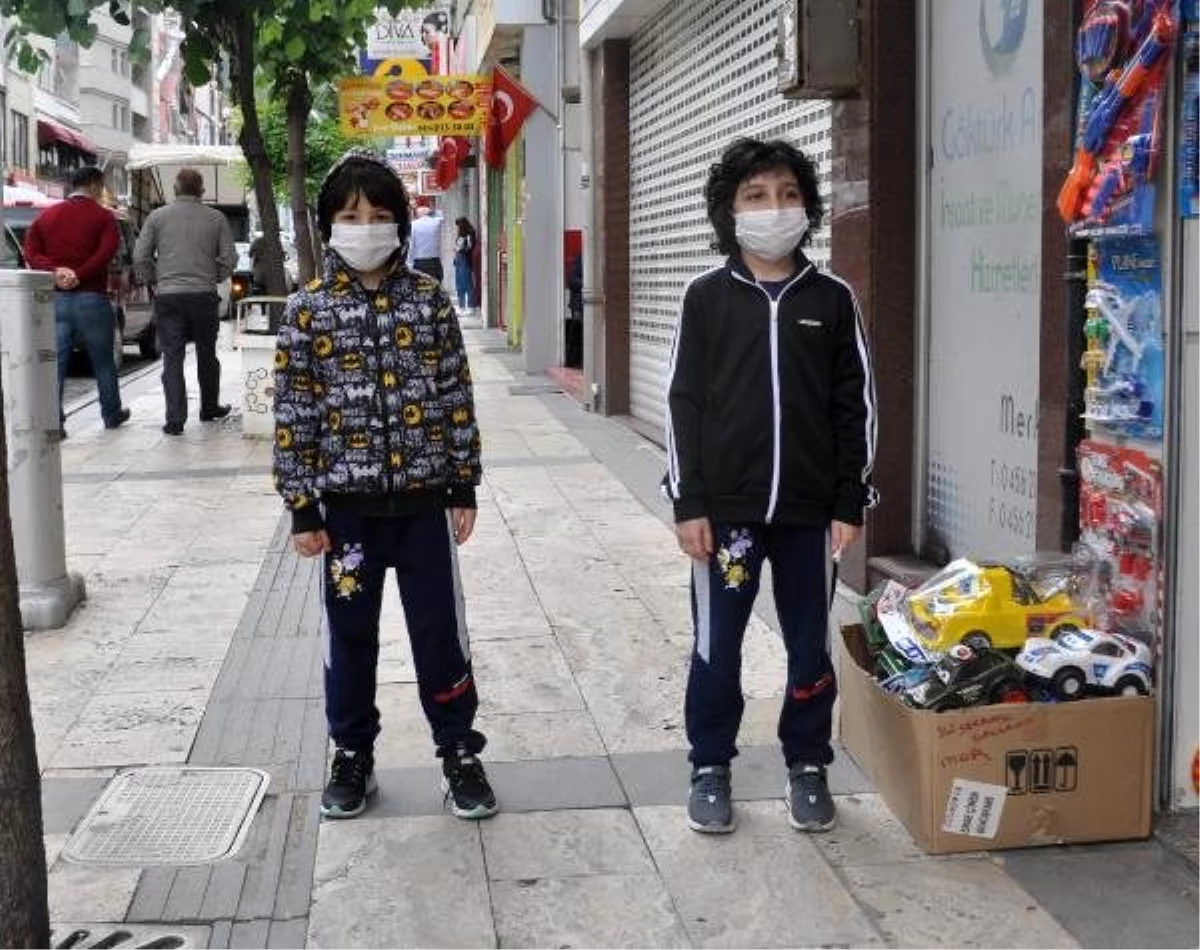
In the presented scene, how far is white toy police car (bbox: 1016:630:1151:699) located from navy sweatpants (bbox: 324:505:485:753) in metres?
1.48

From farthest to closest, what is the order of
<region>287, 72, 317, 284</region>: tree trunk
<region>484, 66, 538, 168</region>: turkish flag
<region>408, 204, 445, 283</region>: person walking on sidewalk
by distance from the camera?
<region>408, 204, 445, 283</region>: person walking on sidewalk, <region>484, 66, 538, 168</region>: turkish flag, <region>287, 72, 317, 284</region>: tree trunk

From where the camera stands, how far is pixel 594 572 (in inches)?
299

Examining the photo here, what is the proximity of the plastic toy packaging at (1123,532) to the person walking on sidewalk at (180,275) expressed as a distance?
9466 mm

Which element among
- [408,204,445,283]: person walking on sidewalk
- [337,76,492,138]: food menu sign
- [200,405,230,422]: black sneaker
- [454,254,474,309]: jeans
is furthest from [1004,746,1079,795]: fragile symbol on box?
[454,254,474,309]: jeans

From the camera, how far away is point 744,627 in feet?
14.3

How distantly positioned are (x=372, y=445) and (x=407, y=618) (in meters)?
0.53

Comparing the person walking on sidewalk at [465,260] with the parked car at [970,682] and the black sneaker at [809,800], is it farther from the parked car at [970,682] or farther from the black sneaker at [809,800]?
the parked car at [970,682]

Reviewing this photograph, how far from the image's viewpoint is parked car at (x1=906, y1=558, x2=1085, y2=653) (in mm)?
4285

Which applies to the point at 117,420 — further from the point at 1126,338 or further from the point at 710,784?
the point at 1126,338

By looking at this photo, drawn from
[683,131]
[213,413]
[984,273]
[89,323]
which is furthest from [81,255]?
[984,273]

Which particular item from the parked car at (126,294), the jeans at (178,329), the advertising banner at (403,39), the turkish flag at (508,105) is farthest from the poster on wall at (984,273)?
the advertising banner at (403,39)

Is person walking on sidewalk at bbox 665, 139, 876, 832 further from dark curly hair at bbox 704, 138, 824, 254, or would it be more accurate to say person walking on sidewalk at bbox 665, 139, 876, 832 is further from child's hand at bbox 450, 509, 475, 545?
child's hand at bbox 450, 509, 475, 545

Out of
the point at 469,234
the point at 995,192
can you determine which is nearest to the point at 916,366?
the point at 995,192

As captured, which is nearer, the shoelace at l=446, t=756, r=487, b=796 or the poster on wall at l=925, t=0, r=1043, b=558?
the shoelace at l=446, t=756, r=487, b=796
